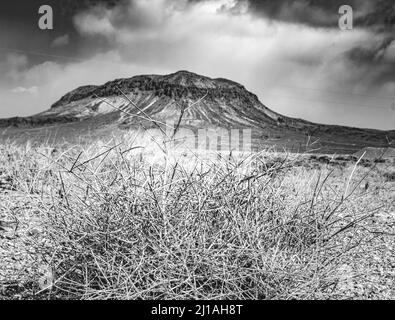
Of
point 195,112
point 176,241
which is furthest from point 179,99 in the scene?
point 176,241

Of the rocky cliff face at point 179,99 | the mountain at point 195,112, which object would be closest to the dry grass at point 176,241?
the mountain at point 195,112

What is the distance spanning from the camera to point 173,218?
2.52 meters

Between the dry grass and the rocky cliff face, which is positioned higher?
the rocky cliff face

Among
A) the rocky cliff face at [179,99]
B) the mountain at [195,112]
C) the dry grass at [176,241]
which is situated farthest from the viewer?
the rocky cliff face at [179,99]

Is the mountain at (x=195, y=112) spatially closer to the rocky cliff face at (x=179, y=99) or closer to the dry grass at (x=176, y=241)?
the rocky cliff face at (x=179, y=99)

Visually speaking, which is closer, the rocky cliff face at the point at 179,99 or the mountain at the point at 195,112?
the mountain at the point at 195,112

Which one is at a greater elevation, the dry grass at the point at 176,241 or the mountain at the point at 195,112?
the mountain at the point at 195,112

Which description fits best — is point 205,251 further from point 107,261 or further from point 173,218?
point 107,261

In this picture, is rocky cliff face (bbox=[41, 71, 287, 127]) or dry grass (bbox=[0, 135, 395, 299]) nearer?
dry grass (bbox=[0, 135, 395, 299])

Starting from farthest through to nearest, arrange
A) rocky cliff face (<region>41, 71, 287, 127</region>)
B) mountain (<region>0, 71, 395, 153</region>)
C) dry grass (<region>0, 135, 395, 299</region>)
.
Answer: rocky cliff face (<region>41, 71, 287, 127</region>)
mountain (<region>0, 71, 395, 153</region>)
dry grass (<region>0, 135, 395, 299</region>)

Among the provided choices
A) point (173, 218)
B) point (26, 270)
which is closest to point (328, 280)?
point (173, 218)

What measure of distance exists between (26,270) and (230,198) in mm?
1451

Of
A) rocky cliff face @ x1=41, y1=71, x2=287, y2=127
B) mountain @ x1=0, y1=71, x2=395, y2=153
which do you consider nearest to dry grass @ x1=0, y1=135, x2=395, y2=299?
mountain @ x1=0, y1=71, x2=395, y2=153

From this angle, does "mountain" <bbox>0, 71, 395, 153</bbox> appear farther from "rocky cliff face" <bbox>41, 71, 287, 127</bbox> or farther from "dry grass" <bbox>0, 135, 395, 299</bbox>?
"dry grass" <bbox>0, 135, 395, 299</bbox>
